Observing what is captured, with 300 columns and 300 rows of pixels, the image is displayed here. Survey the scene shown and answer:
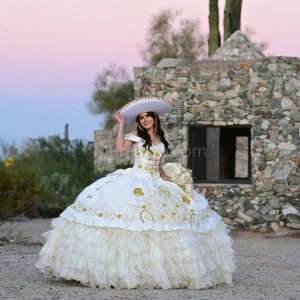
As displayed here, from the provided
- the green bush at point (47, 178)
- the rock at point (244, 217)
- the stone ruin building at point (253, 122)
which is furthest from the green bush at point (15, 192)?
the rock at point (244, 217)

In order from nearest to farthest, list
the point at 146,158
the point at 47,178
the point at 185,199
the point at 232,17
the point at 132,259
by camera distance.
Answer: the point at 132,259, the point at 185,199, the point at 146,158, the point at 47,178, the point at 232,17

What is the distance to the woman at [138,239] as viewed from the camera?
866 cm

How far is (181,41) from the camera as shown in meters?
39.1

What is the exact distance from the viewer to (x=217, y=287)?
30.1 ft

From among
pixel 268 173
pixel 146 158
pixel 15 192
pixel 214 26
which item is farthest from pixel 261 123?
pixel 214 26

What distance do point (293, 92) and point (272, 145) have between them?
1.02 meters

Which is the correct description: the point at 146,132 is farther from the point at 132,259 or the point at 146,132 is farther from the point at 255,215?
the point at 255,215

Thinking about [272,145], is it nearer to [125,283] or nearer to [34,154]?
[125,283]

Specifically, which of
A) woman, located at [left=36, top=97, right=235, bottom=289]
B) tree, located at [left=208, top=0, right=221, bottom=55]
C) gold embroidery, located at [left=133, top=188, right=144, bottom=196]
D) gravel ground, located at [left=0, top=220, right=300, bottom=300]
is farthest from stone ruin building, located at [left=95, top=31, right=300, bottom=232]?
tree, located at [left=208, top=0, right=221, bottom=55]

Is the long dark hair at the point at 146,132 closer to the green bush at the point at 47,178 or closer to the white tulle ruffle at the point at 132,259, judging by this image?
the white tulle ruffle at the point at 132,259

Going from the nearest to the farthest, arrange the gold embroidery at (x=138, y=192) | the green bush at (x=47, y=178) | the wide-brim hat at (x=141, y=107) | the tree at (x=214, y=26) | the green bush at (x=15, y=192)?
the gold embroidery at (x=138, y=192)
the wide-brim hat at (x=141, y=107)
the green bush at (x=15, y=192)
the green bush at (x=47, y=178)
the tree at (x=214, y=26)

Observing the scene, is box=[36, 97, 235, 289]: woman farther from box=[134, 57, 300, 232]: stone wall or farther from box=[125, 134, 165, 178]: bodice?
box=[134, 57, 300, 232]: stone wall

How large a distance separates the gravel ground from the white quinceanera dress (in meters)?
0.14

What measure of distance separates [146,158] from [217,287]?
1.49 m
